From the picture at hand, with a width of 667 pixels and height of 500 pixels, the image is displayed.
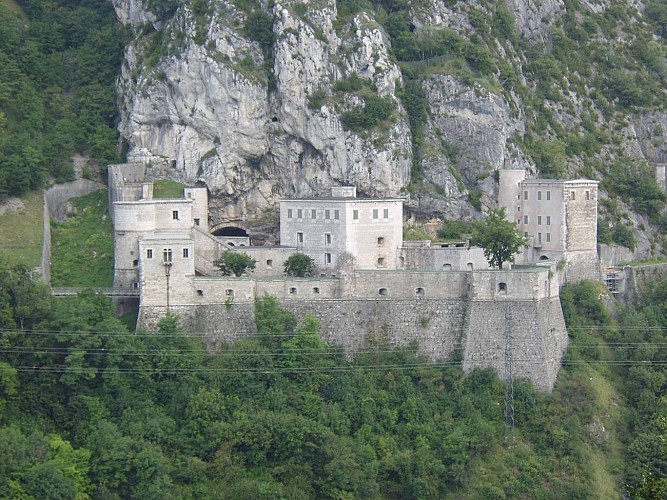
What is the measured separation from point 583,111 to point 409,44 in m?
14.0

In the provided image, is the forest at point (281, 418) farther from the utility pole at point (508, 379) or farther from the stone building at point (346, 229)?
the stone building at point (346, 229)

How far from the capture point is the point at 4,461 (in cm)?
7469

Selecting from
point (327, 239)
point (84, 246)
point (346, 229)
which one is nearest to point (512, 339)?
point (346, 229)

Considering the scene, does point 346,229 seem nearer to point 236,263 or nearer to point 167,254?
point 236,263

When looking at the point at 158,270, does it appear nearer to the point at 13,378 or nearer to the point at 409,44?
the point at 13,378

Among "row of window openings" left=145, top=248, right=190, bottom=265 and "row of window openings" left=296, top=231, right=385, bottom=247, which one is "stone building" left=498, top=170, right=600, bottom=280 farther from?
"row of window openings" left=145, top=248, right=190, bottom=265

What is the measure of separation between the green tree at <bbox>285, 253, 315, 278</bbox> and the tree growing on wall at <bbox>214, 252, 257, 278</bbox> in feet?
6.29

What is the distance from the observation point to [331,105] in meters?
95.4

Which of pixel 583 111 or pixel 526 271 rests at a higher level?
pixel 583 111

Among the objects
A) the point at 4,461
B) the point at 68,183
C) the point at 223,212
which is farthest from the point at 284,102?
the point at 4,461

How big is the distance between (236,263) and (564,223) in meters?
19.2

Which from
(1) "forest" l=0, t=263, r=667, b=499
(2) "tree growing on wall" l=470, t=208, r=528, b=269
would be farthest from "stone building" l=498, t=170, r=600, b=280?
(1) "forest" l=0, t=263, r=667, b=499

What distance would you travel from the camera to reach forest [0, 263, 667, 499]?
78.6 metres

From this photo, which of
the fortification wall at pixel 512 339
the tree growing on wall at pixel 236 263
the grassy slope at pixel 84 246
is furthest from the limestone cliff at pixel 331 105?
the fortification wall at pixel 512 339
